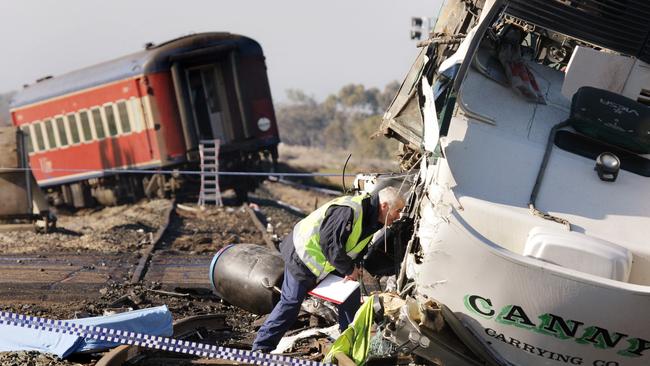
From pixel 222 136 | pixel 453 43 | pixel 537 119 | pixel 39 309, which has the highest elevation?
pixel 453 43

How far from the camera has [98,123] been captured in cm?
2178

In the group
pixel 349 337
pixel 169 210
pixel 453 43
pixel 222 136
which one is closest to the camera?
pixel 349 337

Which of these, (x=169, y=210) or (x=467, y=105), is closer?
(x=467, y=105)

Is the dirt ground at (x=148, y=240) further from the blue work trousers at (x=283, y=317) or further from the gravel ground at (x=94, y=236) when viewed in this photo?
the blue work trousers at (x=283, y=317)

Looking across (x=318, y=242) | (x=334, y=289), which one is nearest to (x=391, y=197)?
(x=318, y=242)

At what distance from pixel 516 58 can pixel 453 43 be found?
60 cm

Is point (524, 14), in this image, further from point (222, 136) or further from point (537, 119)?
point (222, 136)

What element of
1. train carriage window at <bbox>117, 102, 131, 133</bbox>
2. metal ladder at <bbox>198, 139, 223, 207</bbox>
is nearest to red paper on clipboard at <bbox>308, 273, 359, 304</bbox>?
A: metal ladder at <bbox>198, 139, 223, 207</bbox>

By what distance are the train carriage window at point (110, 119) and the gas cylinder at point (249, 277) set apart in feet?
45.9

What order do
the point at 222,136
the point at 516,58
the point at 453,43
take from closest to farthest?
the point at 516,58 → the point at 453,43 → the point at 222,136

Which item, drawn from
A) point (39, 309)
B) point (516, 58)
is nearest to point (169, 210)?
point (39, 309)

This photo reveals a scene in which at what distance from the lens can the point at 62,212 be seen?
2439 centimetres

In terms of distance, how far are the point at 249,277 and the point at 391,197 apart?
6.69ft

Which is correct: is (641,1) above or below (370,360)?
above
